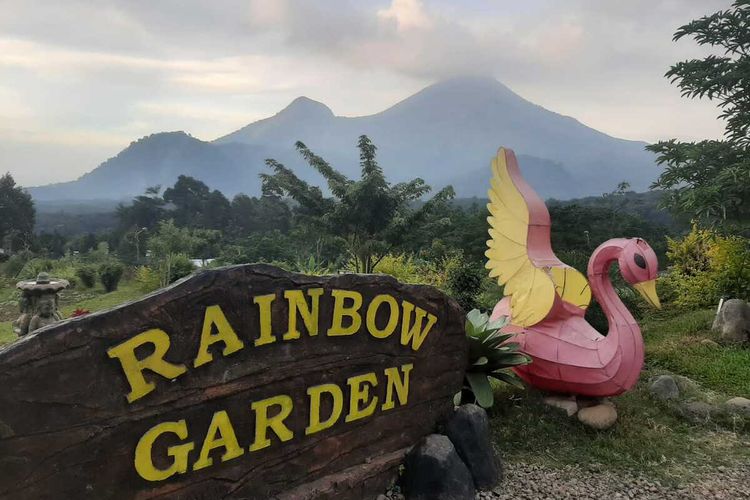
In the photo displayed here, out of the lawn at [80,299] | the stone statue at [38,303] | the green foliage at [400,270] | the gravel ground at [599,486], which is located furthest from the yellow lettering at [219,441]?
the lawn at [80,299]

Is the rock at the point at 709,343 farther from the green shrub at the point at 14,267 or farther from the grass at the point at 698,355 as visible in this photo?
the green shrub at the point at 14,267

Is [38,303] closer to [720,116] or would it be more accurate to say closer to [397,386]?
[397,386]

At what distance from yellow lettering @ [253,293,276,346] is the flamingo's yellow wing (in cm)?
233

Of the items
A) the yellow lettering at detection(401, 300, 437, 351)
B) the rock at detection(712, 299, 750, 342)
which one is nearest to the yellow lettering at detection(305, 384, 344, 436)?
the yellow lettering at detection(401, 300, 437, 351)

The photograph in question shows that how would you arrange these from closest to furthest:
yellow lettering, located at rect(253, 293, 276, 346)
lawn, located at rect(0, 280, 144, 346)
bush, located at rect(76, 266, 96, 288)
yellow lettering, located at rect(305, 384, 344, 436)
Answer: yellow lettering, located at rect(253, 293, 276, 346) < yellow lettering, located at rect(305, 384, 344, 436) < lawn, located at rect(0, 280, 144, 346) < bush, located at rect(76, 266, 96, 288)

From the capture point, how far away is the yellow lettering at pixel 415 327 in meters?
3.01

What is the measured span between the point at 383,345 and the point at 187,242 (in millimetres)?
18461

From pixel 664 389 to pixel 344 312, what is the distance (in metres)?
3.39

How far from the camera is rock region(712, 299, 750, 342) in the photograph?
6.32 metres

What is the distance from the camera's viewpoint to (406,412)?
3.10 m

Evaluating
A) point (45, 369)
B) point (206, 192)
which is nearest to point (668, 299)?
point (45, 369)

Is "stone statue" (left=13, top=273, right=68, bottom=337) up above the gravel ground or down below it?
above

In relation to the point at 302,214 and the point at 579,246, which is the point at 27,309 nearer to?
the point at 302,214

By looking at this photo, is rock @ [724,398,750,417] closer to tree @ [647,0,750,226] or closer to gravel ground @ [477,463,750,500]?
gravel ground @ [477,463,750,500]
